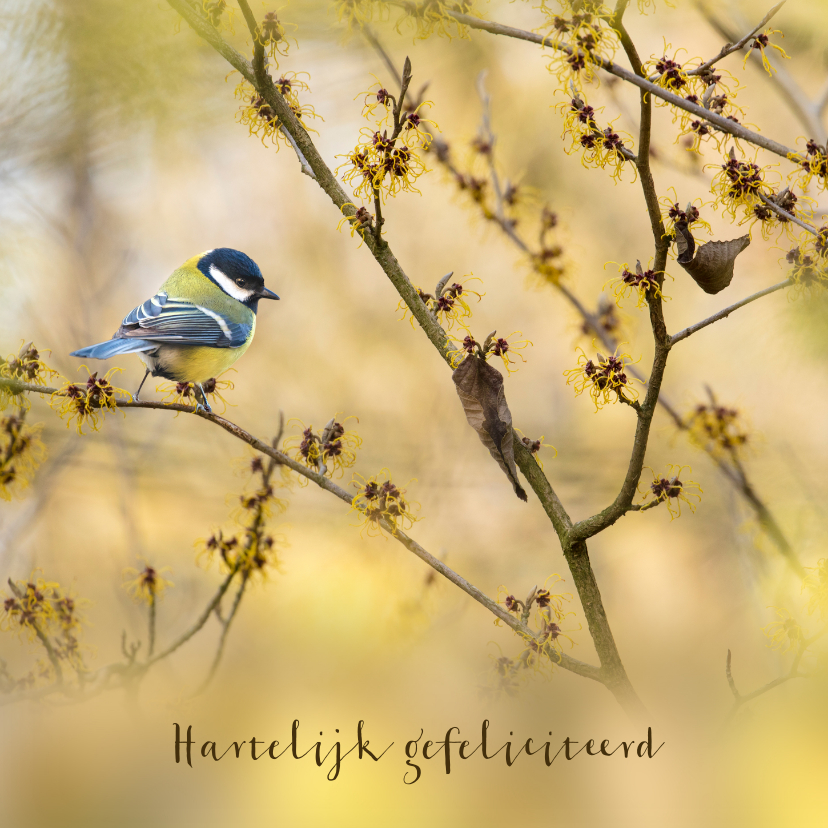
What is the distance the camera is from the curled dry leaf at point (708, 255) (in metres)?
1.05

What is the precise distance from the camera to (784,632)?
1471 millimetres

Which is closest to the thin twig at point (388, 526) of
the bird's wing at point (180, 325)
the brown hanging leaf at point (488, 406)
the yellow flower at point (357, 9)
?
the brown hanging leaf at point (488, 406)

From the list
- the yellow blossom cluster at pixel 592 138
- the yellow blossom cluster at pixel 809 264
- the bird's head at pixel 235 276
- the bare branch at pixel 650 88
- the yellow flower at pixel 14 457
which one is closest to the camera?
the bare branch at pixel 650 88

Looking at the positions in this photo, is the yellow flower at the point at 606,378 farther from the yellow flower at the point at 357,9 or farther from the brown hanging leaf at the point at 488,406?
the yellow flower at the point at 357,9

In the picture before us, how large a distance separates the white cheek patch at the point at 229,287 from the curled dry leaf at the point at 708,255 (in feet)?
4.27

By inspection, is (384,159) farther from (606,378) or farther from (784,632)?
(784,632)

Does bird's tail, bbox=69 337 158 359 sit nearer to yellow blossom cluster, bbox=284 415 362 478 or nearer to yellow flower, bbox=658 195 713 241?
yellow blossom cluster, bbox=284 415 362 478

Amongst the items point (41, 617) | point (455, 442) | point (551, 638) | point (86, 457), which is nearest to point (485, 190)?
point (551, 638)

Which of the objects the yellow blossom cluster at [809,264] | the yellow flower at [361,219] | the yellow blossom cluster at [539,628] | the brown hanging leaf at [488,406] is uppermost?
the yellow flower at [361,219]

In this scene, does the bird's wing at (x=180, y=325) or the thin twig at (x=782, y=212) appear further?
the bird's wing at (x=180, y=325)

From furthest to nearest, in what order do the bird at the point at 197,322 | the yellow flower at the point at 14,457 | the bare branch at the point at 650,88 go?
the bird at the point at 197,322 < the yellow flower at the point at 14,457 < the bare branch at the point at 650,88

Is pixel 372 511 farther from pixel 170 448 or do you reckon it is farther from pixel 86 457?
pixel 86 457

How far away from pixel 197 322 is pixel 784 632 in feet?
4.97

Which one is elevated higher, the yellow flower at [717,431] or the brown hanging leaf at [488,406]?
the yellow flower at [717,431]
